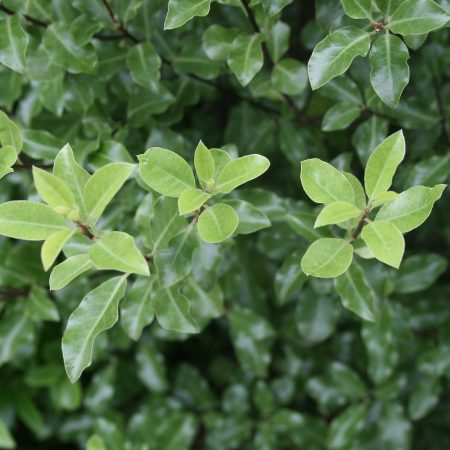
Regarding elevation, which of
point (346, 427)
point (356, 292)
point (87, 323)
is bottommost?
point (346, 427)

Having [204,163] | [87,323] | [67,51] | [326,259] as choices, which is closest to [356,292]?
[326,259]

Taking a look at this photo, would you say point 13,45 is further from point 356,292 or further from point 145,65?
point 356,292

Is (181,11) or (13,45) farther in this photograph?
(13,45)

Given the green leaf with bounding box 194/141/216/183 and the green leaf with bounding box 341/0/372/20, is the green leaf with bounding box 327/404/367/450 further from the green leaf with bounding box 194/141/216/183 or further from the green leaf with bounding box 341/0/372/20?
the green leaf with bounding box 341/0/372/20

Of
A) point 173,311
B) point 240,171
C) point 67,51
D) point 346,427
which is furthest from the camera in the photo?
point 346,427

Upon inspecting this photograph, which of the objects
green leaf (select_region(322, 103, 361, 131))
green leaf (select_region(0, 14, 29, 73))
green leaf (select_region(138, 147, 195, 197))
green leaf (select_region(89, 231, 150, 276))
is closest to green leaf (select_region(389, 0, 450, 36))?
green leaf (select_region(322, 103, 361, 131))

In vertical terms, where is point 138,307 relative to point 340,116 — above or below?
below

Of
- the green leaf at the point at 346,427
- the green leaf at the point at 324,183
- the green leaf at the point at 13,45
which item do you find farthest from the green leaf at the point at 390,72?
the green leaf at the point at 346,427

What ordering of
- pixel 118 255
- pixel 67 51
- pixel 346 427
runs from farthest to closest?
1. pixel 346 427
2. pixel 67 51
3. pixel 118 255

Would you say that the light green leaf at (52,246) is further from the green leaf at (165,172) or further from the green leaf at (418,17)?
the green leaf at (418,17)
